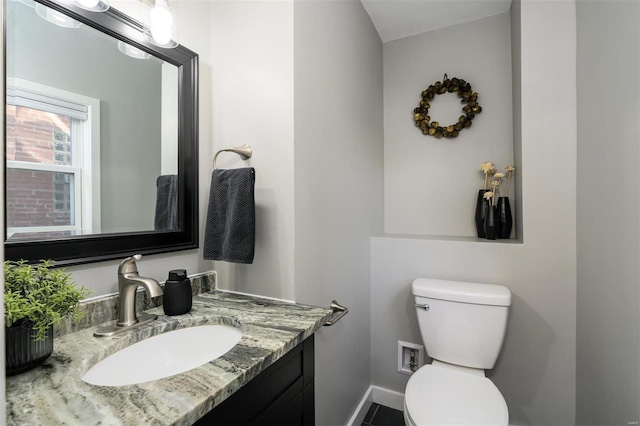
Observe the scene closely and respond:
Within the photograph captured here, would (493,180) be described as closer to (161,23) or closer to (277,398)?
(277,398)

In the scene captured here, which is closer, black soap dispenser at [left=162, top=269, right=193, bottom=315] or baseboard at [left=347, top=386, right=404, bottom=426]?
black soap dispenser at [left=162, top=269, right=193, bottom=315]

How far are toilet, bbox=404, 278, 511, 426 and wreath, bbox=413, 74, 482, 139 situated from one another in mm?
972

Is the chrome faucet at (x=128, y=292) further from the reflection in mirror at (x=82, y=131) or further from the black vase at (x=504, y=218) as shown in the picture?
the black vase at (x=504, y=218)

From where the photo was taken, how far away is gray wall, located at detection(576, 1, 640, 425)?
99 centimetres

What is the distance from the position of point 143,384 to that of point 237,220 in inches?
23.4

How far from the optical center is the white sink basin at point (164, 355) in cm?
83

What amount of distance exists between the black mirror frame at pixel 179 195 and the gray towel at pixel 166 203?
0.02 meters

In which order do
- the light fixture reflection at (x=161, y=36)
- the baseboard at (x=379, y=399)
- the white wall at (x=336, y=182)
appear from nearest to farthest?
the light fixture reflection at (x=161, y=36) < the white wall at (x=336, y=182) < the baseboard at (x=379, y=399)

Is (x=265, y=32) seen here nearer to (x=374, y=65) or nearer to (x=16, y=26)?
(x=16, y=26)

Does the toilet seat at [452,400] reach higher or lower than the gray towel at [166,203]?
lower

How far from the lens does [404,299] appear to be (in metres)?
1.88

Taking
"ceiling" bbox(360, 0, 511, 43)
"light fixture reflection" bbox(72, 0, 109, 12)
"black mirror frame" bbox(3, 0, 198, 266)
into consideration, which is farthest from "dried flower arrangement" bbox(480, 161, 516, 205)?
"light fixture reflection" bbox(72, 0, 109, 12)

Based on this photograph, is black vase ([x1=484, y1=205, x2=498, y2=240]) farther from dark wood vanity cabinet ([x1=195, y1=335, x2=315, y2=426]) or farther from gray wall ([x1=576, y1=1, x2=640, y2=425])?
dark wood vanity cabinet ([x1=195, y1=335, x2=315, y2=426])

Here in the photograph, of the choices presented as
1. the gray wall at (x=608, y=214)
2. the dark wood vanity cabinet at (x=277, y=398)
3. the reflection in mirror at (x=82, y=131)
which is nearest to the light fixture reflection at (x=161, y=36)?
the reflection in mirror at (x=82, y=131)
